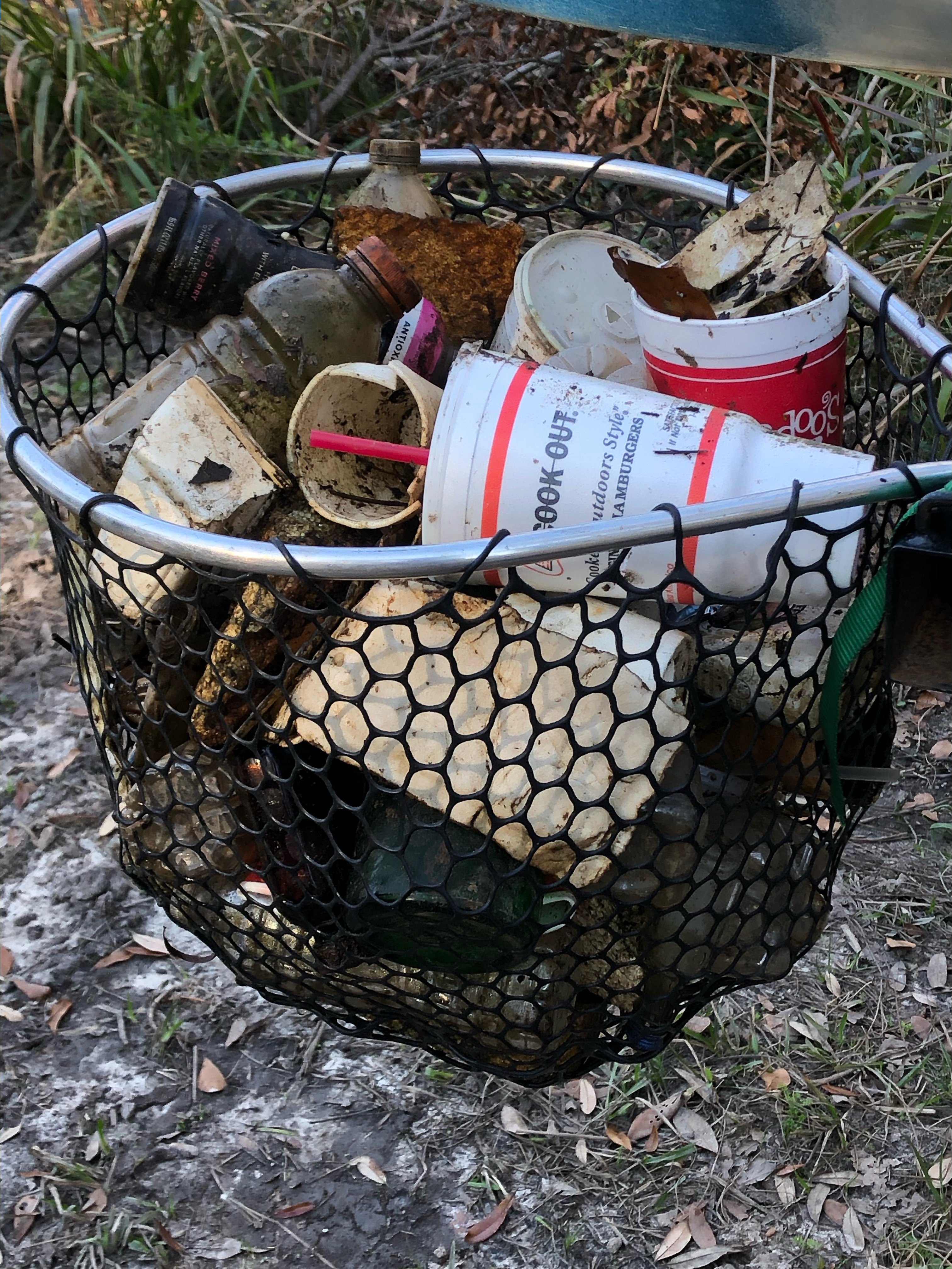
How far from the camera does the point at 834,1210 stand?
126 cm

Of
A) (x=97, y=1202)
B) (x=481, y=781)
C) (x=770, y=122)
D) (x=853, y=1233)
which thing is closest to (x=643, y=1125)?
(x=853, y=1233)

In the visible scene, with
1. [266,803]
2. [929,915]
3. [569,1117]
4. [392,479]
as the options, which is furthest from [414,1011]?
[929,915]

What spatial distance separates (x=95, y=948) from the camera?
158 centimetres

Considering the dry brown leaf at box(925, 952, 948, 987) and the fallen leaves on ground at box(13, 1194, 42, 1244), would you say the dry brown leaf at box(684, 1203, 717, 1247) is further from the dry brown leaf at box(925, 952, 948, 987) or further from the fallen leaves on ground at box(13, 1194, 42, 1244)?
the fallen leaves on ground at box(13, 1194, 42, 1244)

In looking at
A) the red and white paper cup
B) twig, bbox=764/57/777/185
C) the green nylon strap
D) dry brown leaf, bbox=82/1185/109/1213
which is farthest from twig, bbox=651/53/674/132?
dry brown leaf, bbox=82/1185/109/1213

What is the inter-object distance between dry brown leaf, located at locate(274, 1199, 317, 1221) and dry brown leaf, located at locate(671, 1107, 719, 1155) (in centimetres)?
43

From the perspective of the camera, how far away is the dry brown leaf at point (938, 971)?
4.87 ft

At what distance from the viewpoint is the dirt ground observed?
1.25m

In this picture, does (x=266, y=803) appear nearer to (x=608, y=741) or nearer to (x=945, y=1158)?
(x=608, y=741)

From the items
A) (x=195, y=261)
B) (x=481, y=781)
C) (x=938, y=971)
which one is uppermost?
(x=195, y=261)

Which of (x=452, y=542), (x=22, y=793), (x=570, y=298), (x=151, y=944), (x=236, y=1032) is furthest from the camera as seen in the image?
(x=22, y=793)

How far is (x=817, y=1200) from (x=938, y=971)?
14.5 inches

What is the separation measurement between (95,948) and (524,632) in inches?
43.6

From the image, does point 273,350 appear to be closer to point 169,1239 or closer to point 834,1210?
point 169,1239
